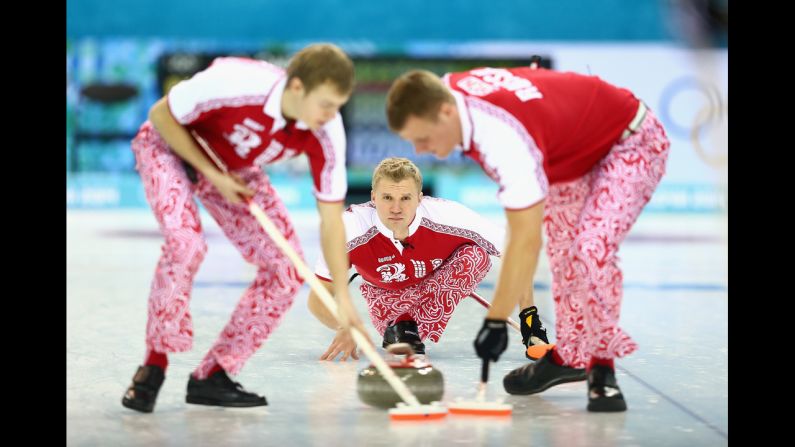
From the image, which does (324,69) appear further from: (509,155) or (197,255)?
(197,255)

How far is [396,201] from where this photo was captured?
186 inches

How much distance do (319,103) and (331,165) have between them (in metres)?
0.26

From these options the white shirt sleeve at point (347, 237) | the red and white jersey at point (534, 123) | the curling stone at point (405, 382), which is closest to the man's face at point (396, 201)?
the white shirt sleeve at point (347, 237)

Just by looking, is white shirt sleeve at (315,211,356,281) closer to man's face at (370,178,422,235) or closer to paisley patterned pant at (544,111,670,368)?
man's face at (370,178,422,235)

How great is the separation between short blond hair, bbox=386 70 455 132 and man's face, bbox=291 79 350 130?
14cm

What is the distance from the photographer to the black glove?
137 inches

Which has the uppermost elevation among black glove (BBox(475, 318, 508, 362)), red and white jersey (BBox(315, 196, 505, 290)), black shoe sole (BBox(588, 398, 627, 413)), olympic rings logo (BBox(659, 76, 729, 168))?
olympic rings logo (BBox(659, 76, 729, 168))

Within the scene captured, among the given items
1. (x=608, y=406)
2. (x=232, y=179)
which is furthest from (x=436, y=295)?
(x=232, y=179)

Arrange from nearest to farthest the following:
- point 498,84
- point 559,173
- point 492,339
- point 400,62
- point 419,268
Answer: point 492,339, point 498,84, point 559,173, point 419,268, point 400,62

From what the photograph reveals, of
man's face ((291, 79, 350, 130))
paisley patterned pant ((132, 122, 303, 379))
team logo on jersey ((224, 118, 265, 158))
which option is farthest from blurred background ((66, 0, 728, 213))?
man's face ((291, 79, 350, 130))

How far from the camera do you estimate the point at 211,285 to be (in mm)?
7223

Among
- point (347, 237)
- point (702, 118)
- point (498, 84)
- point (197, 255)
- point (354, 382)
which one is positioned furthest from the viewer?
point (702, 118)

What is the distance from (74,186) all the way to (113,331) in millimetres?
9455

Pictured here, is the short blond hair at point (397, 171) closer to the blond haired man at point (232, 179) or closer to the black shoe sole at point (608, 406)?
the blond haired man at point (232, 179)
